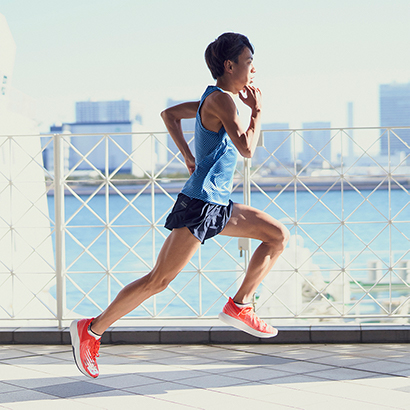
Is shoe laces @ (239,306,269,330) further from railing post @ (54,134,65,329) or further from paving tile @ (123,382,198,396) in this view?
railing post @ (54,134,65,329)

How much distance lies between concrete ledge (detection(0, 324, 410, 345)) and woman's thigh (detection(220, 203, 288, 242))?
1.26m

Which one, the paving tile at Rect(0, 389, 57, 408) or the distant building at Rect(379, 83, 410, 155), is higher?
the distant building at Rect(379, 83, 410, 155)

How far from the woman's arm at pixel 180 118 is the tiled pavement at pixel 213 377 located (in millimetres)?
1044

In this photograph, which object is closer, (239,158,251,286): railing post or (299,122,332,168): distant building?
(239,158,251,286): railing post

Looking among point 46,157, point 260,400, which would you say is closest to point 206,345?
point 260,400

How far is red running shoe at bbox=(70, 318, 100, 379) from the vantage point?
279cm

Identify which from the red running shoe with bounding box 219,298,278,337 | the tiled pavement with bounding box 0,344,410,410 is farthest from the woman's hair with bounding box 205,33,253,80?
the tiled pavement with bounding box 0,344,410,410

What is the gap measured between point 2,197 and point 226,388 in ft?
16.1

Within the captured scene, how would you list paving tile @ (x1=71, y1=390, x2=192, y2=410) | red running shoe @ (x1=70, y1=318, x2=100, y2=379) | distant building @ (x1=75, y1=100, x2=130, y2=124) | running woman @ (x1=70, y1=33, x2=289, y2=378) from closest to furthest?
paving tile @ (x1=71, y1=390, x2=192, y2=410) → running woman @ (x1=70, y1=33, x2=289, y2=378) → red running shoe @ (x1=70, y1=318, x2=100, y2=379) → distant building @ (x1=75, y1=100, x2=130, y2=124)

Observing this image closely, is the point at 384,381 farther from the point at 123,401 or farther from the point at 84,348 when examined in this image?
the point at 84,348

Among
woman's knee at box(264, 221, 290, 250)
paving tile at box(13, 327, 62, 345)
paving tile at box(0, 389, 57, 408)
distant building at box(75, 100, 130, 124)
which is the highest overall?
distant building at box(75, 100, 130, 124)

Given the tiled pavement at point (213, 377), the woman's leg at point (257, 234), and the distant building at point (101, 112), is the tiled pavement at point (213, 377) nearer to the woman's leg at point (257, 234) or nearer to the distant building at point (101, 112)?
the woman's leg at point (257, 234)

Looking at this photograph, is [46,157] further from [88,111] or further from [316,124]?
[316,124]

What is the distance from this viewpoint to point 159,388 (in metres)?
2.90
